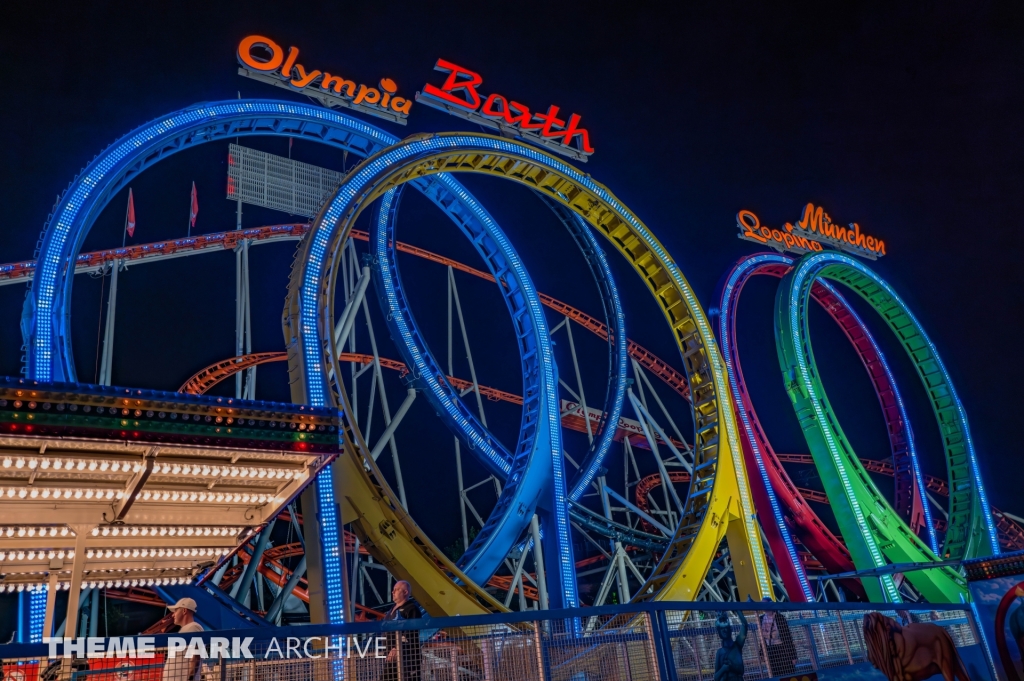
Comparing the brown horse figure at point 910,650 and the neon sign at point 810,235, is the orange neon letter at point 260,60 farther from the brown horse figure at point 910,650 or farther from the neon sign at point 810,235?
the neon sign at point 810,235

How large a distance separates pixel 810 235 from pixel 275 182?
14.7 m

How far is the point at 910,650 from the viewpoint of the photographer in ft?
18.3

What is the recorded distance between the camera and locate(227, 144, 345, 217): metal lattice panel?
12.4 metres

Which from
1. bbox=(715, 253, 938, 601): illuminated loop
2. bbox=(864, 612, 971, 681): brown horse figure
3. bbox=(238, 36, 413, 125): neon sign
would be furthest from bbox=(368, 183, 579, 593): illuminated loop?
bbox=(715, 253, 938, 601): illuminated loop

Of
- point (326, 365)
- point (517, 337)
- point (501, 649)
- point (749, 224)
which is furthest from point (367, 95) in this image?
point (749, 224)

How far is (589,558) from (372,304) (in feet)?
29.9

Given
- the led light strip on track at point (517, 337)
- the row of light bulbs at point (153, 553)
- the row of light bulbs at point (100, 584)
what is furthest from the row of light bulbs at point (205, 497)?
the led light strip on track at point (517, 337)

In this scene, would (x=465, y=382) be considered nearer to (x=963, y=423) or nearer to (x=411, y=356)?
(x=411, y=356)

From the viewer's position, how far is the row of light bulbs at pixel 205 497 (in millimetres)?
5395

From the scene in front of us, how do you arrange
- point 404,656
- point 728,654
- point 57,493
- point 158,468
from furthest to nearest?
point 57,493 < point 158,468 < point 728,654 < point 404,656

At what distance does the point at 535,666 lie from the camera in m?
3.71

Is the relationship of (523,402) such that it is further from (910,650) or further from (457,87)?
(457,87)

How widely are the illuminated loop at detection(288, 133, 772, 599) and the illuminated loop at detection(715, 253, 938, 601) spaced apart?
0.93 meters

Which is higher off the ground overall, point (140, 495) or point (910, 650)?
point (140, 495)
